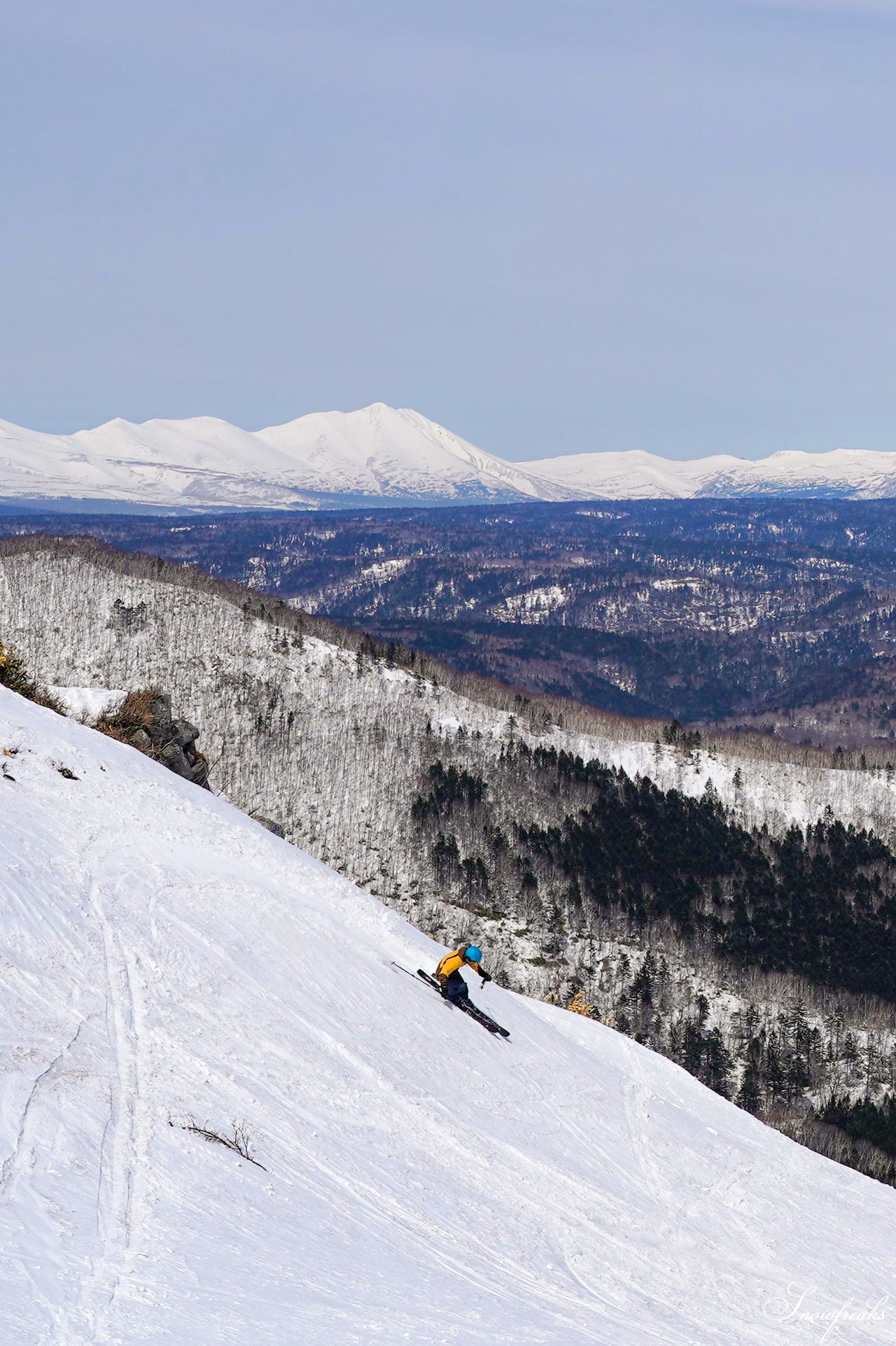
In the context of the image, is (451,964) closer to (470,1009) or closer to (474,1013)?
(470,1009)

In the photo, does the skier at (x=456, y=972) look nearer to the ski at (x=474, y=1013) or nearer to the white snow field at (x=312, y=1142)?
the ski at (x=474, y=1013)

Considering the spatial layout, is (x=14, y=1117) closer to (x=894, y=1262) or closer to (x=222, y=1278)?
(x=222, y=1278)

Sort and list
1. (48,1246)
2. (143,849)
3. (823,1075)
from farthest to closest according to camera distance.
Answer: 1. (823,1075)
2. (143,849)
3. (48,1246)

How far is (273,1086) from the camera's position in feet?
67.7

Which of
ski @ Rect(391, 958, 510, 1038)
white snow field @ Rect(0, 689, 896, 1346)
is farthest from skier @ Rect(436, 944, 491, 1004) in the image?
white snow field @ Rect(0, 689, 896, 1346)

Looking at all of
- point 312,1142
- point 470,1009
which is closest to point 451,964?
point 470,1009

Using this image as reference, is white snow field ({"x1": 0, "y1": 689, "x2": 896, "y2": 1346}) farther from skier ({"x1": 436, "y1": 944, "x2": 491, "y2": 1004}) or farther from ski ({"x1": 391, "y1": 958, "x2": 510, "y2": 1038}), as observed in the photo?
skier ({"x1": 436, "y1": 944, "x2": 491, "y2": 1004})

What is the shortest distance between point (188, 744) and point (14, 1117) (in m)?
47.1

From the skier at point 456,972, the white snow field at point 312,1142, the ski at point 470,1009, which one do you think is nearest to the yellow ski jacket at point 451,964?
the skier at point 456,972

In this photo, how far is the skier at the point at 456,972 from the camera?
29688 millimetres

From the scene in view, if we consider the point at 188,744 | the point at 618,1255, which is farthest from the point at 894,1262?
the point at 188,744

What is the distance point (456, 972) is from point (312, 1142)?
35.1 ft

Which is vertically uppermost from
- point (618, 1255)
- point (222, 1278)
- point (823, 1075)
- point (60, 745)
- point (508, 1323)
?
point (60, 745)

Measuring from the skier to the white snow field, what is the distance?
0.60m
